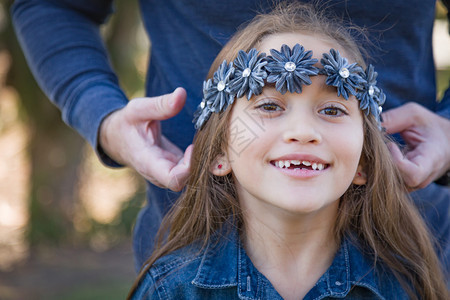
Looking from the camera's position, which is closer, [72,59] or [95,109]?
[95,109]

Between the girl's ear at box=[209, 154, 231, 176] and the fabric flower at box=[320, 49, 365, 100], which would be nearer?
the fabric flower at box=[320, 49, 365, 100]

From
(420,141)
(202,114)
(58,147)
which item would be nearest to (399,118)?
(420,141)

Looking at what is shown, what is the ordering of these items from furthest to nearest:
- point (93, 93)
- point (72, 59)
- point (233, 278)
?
1. point (72, 59)
2. point (93, 93)
3. point (233, 278)

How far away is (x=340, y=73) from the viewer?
6.46 ft

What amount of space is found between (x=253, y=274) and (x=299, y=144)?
1.97 feet

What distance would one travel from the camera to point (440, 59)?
30.4ft

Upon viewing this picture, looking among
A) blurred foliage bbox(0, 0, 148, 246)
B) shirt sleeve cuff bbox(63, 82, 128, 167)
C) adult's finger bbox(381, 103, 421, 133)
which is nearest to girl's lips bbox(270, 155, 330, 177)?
adult's finger bbox(381, 103, 421, 133)

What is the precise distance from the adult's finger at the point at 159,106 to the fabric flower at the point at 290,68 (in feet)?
1.33

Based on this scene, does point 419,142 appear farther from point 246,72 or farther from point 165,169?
point 165,169

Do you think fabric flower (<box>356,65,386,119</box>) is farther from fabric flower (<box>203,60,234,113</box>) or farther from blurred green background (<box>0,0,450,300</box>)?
blurred green background (<box>0,0,450,300</box>)

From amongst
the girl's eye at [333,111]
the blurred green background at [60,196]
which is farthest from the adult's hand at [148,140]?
the blurred green background at [60,196]

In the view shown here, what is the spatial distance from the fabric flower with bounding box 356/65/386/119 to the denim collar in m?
0.61

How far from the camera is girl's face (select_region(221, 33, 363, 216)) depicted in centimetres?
195

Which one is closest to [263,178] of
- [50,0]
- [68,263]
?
[50,0]
